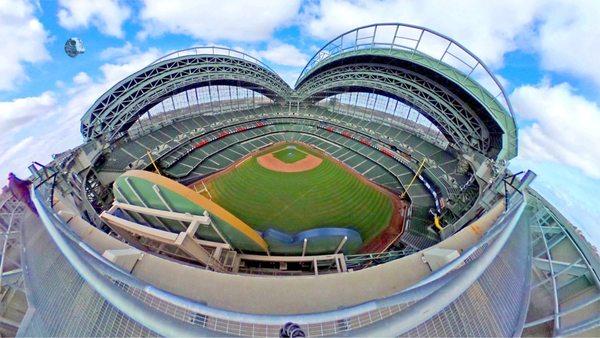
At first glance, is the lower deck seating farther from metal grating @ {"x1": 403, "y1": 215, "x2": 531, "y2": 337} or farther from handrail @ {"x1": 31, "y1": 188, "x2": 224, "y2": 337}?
handrail @ {"x1": 31, "y1": 188, "x2": 224, "y2": 337}

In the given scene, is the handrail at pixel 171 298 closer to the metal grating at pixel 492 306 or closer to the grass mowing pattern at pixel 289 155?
the metal grating at pixel 492 306

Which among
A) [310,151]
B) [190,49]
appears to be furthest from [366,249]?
[190,49]

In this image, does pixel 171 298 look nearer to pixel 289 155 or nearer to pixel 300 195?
pixel 300 195

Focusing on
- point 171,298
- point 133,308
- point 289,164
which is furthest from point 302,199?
point 133,308

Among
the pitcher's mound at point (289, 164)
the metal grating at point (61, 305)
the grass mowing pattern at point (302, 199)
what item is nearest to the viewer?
the metal grating at point (61, 305)

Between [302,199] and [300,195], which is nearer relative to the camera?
[302,199]

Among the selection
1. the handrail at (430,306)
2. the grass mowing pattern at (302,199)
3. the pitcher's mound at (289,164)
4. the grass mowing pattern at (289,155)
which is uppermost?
the grass mowing pattern at (289,155)

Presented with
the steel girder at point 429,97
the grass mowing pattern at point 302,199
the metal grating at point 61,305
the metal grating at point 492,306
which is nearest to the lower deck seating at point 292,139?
the grass mowing pattern at point 302,199
